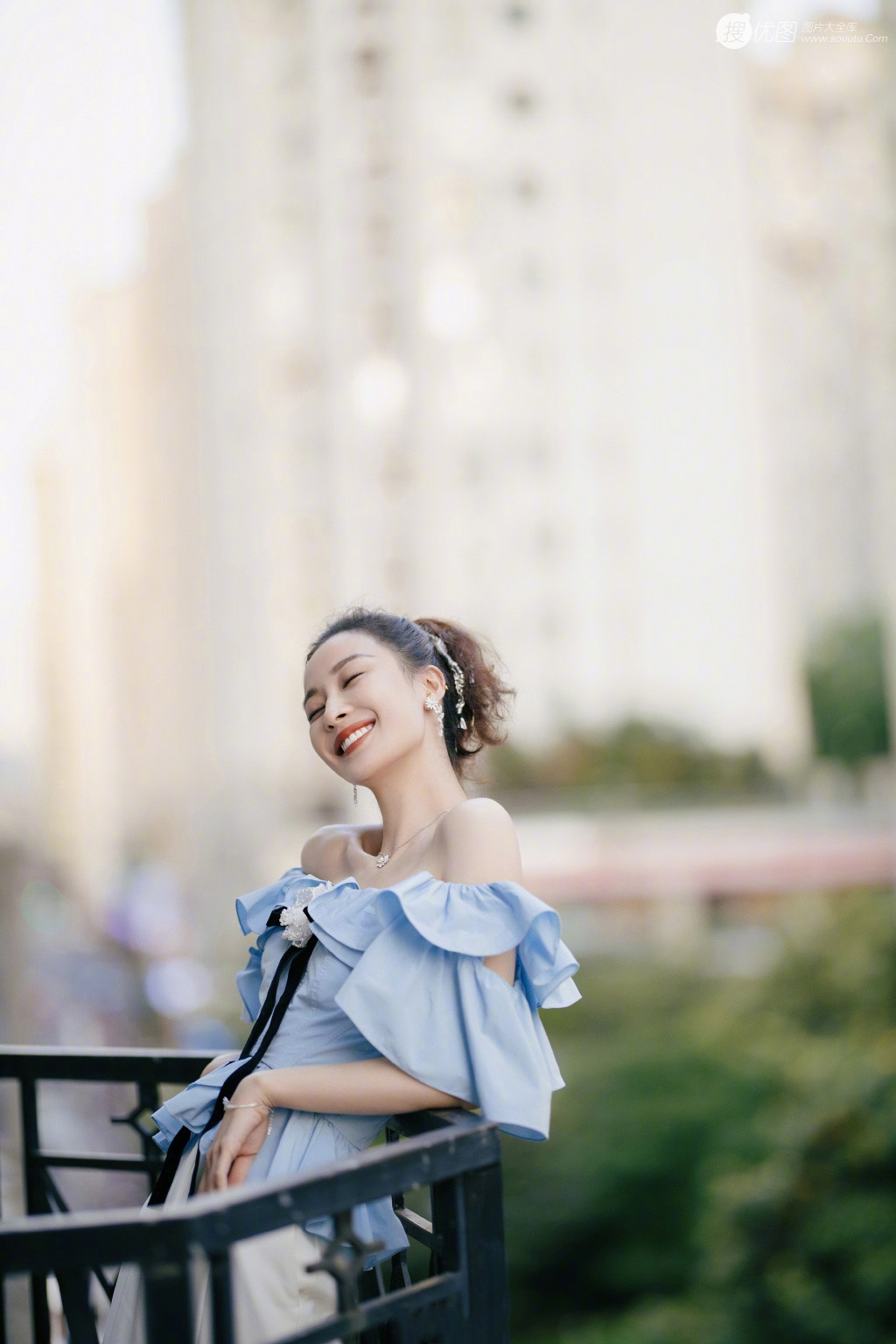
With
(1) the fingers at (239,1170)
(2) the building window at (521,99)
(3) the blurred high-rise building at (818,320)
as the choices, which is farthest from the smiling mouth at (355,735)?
(3) the blurred high-rise building at (818,320)

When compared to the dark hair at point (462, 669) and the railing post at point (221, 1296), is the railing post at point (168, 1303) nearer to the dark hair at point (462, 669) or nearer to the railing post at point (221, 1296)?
the railing post at point (221, 1296)

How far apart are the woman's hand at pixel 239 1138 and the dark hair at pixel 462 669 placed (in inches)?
18.2

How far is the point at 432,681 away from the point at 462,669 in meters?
0.08

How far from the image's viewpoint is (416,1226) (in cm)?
122

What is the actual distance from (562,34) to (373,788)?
100ft

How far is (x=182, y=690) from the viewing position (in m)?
28.0

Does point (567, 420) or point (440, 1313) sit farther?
point (567, 420)

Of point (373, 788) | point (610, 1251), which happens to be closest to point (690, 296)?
point (610, 1251)

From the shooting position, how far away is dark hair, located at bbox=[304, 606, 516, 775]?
1389mm

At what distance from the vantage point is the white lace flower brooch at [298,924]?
1.26 m

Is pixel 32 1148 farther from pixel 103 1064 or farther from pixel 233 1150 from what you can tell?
pixel 233 1150

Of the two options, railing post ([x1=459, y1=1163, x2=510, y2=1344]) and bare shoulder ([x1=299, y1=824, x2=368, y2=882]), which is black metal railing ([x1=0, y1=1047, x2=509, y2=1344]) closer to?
railing post ([x1=459, y1=1163, x2=510, y2=1344])

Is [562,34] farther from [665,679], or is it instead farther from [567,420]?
[665,679]

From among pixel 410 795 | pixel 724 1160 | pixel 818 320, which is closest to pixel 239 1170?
pixel 410 795
